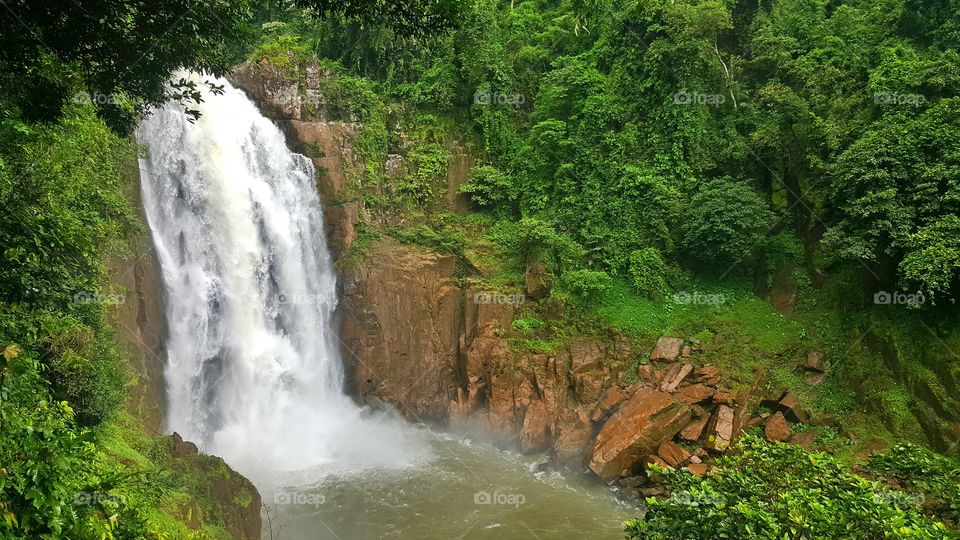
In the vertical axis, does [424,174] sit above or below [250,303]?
above

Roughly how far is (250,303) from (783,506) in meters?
15.8

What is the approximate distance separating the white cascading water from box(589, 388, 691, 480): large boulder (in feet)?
18.2

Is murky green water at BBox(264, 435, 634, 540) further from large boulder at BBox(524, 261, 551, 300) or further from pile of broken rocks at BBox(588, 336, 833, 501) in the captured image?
large boulder at BBox(524, 261, 551, 300)

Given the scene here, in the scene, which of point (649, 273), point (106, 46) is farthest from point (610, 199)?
point (106, 46)

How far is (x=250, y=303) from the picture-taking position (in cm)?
1736

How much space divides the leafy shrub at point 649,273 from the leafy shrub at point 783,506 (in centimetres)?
1295

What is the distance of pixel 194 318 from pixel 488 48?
15954mm

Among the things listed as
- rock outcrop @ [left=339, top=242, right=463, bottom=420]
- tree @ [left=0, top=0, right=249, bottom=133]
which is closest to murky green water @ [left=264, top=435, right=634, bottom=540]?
rock outcrop @ [left=339, top=242, right=463, bottom=420]

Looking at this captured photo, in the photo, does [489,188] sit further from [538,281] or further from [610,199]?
[538,281]

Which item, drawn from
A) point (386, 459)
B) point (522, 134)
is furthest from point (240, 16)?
point (522, 134)

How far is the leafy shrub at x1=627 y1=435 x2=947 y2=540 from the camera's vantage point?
491 cm

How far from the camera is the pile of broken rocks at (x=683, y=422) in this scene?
1472 cm

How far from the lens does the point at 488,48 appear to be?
23766mm

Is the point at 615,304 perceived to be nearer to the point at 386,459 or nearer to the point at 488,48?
the point at 386,459
